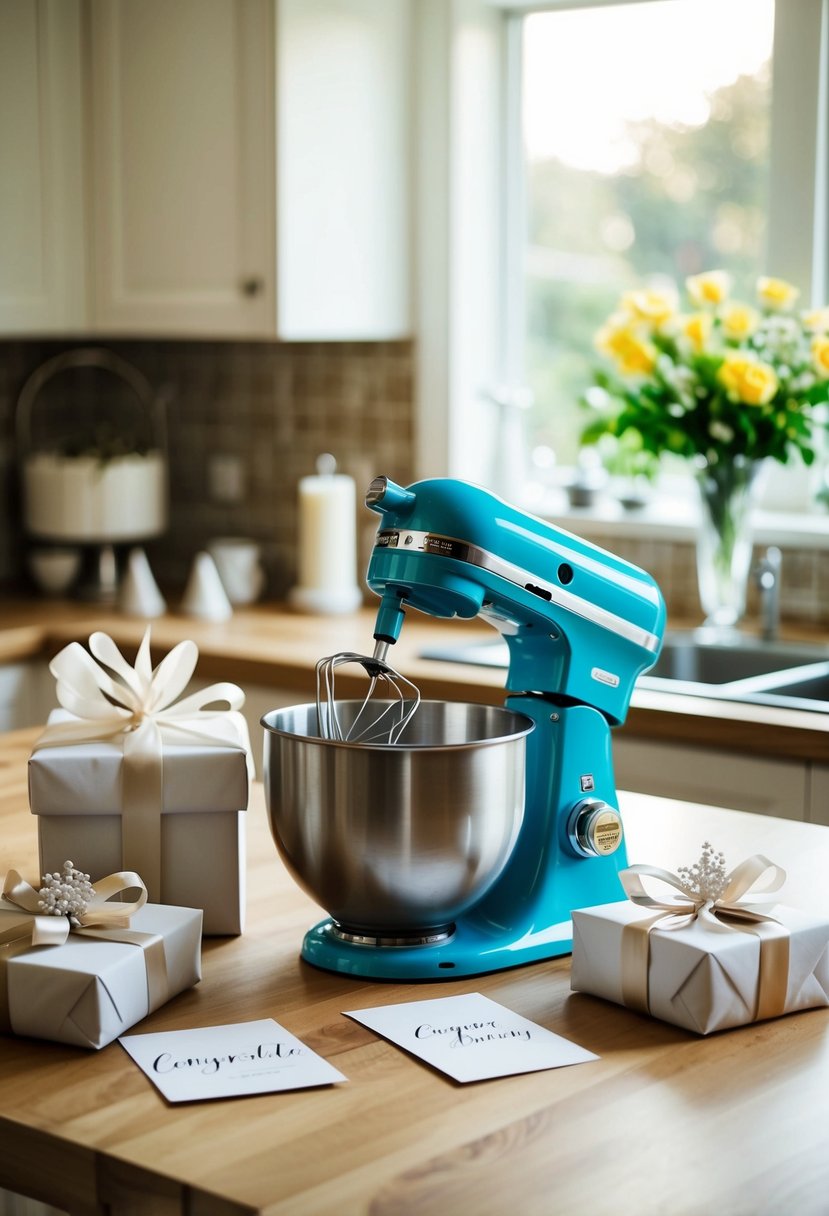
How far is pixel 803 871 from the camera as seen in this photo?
1389 mm

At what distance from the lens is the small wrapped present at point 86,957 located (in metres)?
1.00

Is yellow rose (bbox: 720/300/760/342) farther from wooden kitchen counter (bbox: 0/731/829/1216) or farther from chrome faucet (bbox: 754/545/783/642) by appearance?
wooden kitchen counter (bbox: 0/731/829/1216)

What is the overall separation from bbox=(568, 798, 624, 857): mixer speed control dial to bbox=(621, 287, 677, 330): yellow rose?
1.59 m

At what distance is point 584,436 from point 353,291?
0.58 metres

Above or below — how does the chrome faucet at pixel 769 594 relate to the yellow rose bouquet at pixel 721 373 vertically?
below

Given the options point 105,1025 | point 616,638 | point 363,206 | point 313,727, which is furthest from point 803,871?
point 363,206

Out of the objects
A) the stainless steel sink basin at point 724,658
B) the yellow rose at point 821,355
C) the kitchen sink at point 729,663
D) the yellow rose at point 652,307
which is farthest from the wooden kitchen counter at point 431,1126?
the yellow rose at point 652,307

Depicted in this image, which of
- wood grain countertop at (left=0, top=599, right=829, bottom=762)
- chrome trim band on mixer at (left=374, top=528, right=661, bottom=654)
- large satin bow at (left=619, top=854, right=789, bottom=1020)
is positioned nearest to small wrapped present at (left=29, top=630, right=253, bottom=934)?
chrome trim band on mixer at (left=374, top=528, right=661, bottom=654)

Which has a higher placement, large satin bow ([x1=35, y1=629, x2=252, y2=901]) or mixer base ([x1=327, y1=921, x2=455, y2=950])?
large satin bow ([x1=35, y1=629, x2=252, y2=901])

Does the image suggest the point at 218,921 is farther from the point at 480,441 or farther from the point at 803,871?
the point at 480,441

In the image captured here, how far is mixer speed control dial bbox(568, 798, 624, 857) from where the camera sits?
1.23 m

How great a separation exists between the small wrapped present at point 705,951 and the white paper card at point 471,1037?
7 centimetres

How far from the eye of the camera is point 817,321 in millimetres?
2568

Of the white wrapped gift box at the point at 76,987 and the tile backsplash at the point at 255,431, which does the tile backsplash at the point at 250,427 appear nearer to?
the tile backsplash at the point at 255,431
